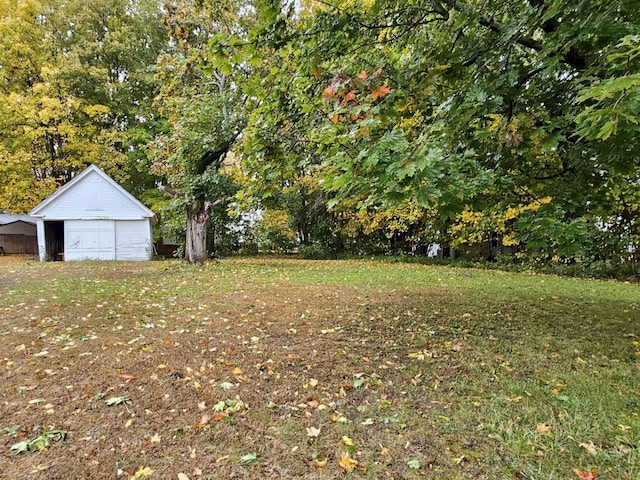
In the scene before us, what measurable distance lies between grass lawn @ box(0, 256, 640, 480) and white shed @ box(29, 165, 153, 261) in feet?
39.6

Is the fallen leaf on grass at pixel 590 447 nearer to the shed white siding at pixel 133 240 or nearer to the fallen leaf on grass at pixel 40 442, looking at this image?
the fallen leaf on grass at pixel 40 442

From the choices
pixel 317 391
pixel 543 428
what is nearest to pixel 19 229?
pixel 317 391

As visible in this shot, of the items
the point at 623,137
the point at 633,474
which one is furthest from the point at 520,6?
the point at 633,474

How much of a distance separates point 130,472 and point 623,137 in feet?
12.9

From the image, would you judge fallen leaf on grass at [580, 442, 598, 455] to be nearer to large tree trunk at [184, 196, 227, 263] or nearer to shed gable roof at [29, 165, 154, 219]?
large tree trunk at [184, 196, 227, 263]

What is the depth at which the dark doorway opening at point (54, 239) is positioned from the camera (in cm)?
1777

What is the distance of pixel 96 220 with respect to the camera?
17219 mm

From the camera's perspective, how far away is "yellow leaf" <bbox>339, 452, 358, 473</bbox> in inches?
86.0

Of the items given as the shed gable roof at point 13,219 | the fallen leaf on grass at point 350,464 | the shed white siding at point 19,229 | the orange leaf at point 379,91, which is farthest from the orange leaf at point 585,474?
the shed white siding at point 19,229

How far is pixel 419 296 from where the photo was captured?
24.3 ft

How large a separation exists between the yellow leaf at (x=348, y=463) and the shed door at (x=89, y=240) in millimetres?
18217

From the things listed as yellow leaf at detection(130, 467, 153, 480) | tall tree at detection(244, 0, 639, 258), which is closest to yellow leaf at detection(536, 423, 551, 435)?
tall tree at detection(244, 0, 639, 258)

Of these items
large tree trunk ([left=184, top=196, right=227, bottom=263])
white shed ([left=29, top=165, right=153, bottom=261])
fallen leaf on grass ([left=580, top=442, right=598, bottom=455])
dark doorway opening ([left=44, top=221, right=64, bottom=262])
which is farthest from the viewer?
dark doorway opening ([left=44, top=221, right=64, bottom=262])

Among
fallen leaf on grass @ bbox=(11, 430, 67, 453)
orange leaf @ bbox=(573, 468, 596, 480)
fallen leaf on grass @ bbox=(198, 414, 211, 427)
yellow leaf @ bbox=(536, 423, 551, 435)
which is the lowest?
orange leaf @ bbox=(573, 468, 596, 480)
